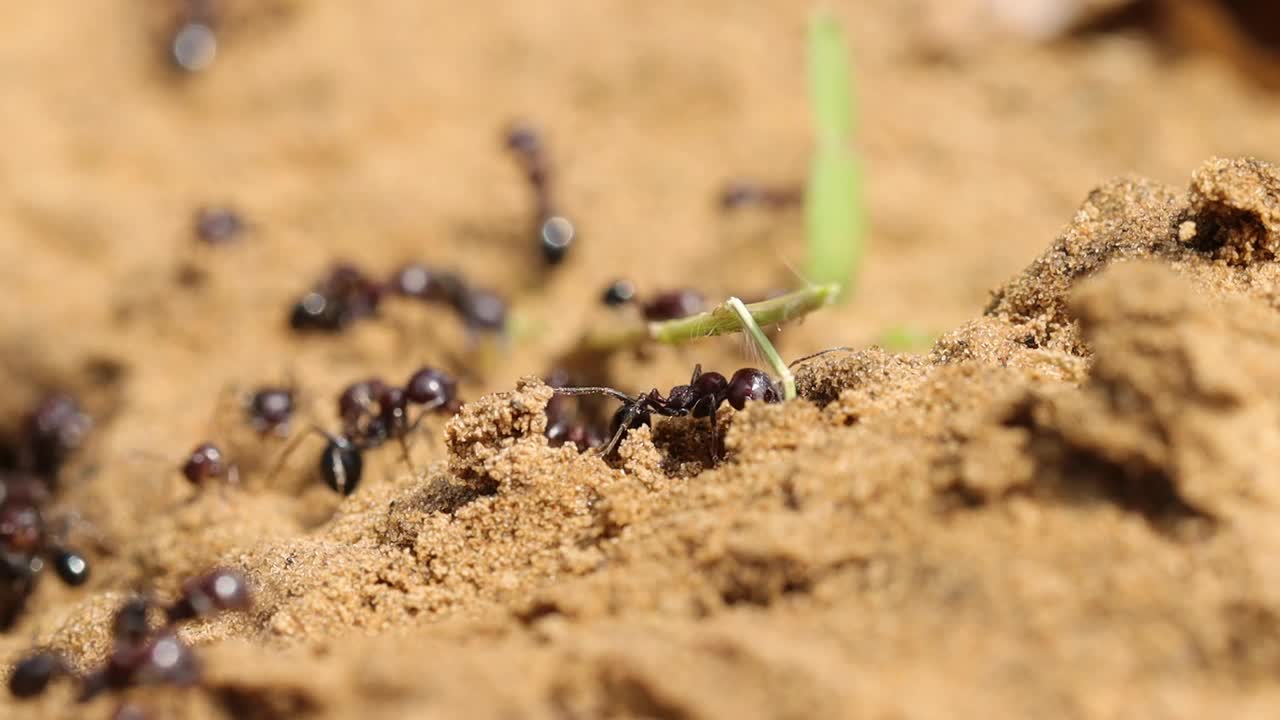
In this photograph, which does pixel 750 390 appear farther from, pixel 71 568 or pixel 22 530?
pixel 22 530

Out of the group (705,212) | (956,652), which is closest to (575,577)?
(956,652)

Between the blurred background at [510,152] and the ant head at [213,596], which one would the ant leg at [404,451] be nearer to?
the ant head at [213,596]

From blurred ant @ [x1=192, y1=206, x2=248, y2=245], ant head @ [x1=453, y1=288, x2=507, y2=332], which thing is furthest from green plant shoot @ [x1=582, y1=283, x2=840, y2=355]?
blurred ant @ [x1=192, y1=206, x2=248, y2=245]

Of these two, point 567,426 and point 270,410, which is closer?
point 567,426

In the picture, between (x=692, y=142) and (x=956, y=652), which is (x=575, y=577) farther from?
(x=692, y=142)

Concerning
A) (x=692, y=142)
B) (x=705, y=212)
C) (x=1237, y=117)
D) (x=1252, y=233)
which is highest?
(x=1237, y=117)

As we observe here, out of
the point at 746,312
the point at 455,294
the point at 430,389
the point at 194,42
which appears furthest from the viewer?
the point at 194,42

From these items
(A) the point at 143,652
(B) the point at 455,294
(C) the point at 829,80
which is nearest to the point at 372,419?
(B) the point at 455,294
